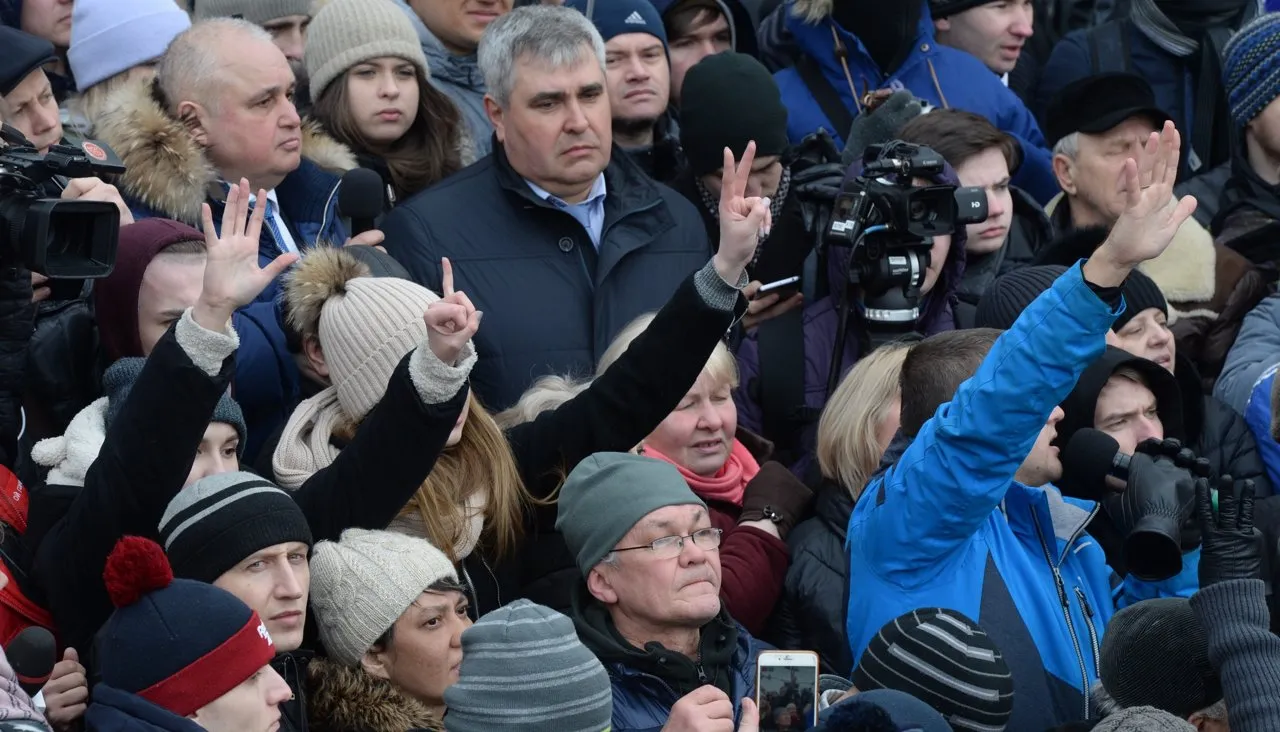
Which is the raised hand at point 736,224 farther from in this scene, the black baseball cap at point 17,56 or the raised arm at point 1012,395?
the black baseball cap at point 17,56

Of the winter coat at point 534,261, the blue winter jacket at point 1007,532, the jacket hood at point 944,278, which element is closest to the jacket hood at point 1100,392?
the blue winter jacket at point 1007,532

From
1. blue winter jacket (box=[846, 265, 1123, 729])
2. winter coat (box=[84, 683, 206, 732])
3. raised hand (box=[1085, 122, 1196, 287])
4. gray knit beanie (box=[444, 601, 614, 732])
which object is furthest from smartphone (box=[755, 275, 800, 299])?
winter coat (box=[84, 683, 206, 732])

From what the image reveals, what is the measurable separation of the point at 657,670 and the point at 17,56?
2398 millimetres

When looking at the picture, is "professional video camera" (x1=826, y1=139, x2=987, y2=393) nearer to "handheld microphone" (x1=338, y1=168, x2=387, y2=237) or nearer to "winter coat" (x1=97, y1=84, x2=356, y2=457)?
"handheld microphone" (x1=338, y1=168, x2=387, y2=237)

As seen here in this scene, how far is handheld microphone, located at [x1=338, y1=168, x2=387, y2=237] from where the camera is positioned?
552 cm

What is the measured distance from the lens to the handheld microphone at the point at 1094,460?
416 centimetres

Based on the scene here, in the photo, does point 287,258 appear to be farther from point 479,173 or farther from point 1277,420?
point 1277,420

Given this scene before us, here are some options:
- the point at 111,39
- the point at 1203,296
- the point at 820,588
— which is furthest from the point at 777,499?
the point at 111,39

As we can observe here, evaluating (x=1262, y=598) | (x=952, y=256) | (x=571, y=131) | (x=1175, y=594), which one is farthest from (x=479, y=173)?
(x=1262, y=598)

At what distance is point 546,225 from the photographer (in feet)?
18.6

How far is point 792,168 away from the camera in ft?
20.6

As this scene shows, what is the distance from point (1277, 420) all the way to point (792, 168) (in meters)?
1.93

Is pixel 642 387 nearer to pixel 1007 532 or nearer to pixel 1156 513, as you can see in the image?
pixel 1007 532

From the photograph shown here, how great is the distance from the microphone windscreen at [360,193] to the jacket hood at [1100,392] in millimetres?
1930
